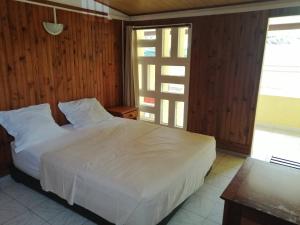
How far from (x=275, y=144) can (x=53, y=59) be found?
393 centimetres

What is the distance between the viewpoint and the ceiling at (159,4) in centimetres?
314

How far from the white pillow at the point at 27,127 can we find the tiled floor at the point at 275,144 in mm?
3023

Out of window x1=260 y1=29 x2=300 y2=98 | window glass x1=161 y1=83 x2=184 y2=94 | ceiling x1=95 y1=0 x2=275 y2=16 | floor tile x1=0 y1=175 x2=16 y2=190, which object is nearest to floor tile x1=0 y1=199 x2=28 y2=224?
floor tile x1=0 y1=175 x2=16 y2=190

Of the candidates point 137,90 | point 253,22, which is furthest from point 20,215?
point 253,22

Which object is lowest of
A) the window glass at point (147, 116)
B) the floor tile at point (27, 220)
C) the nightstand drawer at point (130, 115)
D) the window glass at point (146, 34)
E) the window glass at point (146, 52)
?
the floor tile at point (27, 220)

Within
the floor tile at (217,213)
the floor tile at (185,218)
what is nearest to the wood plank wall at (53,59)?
the floor tile at (185,218)

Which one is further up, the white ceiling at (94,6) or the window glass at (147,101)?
the white ceiling at (94,6)

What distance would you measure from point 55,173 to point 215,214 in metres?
1.61

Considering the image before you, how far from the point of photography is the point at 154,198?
1.66 meters

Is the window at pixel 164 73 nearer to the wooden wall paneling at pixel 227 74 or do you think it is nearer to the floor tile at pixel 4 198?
the wooden wall paneling at pixel 227 74

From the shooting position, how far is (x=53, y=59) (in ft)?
10.1

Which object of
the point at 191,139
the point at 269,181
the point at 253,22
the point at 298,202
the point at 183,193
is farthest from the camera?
the point at 253,22

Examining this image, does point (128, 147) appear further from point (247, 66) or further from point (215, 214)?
point (247, 66)

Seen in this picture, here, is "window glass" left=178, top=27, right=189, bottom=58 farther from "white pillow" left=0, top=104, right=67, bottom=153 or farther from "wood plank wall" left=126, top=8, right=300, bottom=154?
"white pillow" left=0, top=104, right=67, bottom=153
